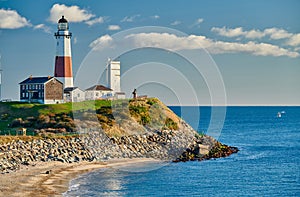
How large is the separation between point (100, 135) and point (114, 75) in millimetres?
24052

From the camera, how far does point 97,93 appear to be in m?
92.5

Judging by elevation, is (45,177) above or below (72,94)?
below

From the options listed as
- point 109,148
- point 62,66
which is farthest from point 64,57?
point 109,148

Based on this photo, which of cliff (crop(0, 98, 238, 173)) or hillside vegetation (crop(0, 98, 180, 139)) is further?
hillside vegetation (crop(0, 98, 180, 139))

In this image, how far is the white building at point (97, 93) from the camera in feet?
302

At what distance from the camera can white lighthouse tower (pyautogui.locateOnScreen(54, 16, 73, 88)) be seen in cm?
8831

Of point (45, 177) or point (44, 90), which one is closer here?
point (45, 177)

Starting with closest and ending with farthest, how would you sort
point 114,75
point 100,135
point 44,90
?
point 100,135
point 44,90
point 114,75

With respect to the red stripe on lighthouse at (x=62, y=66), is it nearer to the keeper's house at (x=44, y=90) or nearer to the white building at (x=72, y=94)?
the keeper's house at (x=44, y=90)

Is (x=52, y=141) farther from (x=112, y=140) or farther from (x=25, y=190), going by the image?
(x=25, y=190)

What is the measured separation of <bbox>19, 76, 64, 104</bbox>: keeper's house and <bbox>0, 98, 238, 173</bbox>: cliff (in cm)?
292

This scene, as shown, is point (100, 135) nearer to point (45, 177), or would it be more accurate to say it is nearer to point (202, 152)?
point (202, 152)

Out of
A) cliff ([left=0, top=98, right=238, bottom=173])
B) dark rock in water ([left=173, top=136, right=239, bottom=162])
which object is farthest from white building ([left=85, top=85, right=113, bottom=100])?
dark rock in water ([left=173, top=136, right=239, bottom=162])

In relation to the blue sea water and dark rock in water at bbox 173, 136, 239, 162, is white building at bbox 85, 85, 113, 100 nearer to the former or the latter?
dark rock in water at bbox 173, 136, 239, 162
